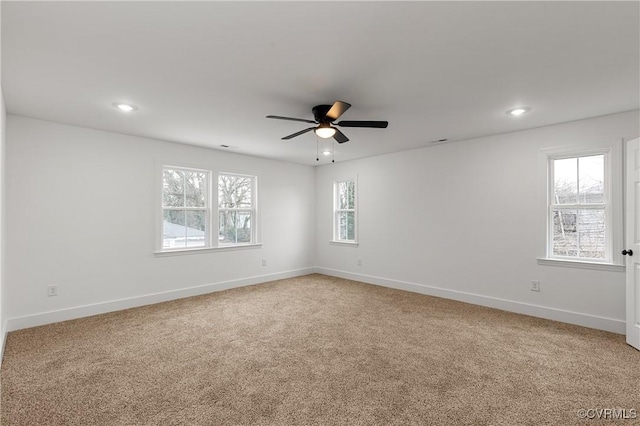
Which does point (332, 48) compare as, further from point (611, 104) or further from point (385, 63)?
point (611, 104)

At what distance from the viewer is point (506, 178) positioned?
14.2 feet

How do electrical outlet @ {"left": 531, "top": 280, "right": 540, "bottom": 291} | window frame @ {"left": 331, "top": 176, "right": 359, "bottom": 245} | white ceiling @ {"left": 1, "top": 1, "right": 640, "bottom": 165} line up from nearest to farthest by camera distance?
white ceiling @ {"left": 1, "top": 1, "right": 640, "bottom": 165}
electrical outlet @ {"left": 531, "top": 280, "right": 540, "bottom": 291}
window frame @ {"left": 331, "top": 176, "right": 359, "bottom": 245}

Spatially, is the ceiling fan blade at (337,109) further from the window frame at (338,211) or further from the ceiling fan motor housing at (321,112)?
the window frame at (338,211)

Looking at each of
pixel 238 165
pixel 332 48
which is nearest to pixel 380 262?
pixel 238 165

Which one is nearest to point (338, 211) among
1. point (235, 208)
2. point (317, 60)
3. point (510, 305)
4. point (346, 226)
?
point (346, 226)

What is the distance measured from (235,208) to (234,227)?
357 mm

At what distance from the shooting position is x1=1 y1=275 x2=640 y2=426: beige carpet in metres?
2.05

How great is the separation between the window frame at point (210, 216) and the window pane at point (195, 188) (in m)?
0.08

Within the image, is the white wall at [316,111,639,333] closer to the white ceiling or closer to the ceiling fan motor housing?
the white ceiling

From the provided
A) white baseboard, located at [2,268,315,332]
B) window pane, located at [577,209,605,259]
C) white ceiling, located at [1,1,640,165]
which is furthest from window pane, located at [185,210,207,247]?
window pane, located at [577,209,605,259]

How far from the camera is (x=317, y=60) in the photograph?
7.63 ft

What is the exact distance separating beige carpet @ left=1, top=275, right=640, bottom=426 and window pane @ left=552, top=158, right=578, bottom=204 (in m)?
1.58

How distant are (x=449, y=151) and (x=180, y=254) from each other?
15.0ft

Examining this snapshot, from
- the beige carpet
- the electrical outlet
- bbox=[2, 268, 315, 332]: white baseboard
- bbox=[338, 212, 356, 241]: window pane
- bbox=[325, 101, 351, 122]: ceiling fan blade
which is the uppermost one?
bbox=[325, 101, 351, 122]: ceiling fan blade
